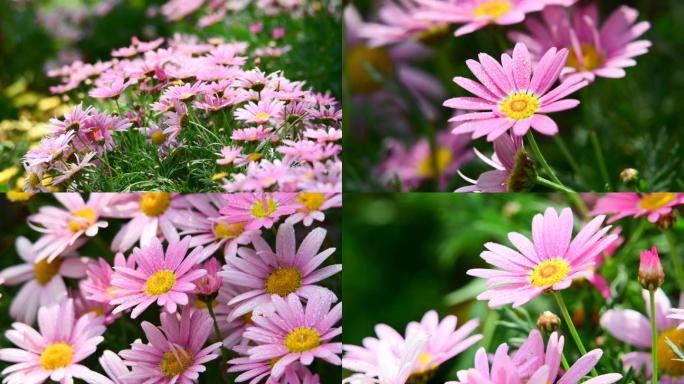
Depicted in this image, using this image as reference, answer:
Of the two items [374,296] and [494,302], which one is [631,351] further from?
[374,296]

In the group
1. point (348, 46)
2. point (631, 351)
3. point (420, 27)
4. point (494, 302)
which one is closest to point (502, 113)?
point (494, 302)

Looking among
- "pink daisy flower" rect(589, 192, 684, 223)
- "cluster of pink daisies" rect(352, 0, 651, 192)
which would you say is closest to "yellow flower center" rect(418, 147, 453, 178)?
"cluster of pink daisies" rect(352, 0, 651, 192)

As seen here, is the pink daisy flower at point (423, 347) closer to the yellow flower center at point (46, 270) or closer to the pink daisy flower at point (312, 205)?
the pink daisy flower at point (312, 205)

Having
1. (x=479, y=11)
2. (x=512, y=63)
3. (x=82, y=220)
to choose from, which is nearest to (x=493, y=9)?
(x=479, y=11)

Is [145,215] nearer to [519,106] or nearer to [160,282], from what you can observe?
[160,282]

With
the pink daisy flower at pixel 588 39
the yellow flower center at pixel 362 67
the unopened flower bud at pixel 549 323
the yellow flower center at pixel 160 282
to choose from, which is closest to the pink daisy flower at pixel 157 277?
the yellow flower center at pixel 160 282

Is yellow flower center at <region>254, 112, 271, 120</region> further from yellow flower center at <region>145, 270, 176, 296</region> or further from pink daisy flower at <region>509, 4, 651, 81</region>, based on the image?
pink daisy flower at <region>509, 4, 651, 81</region>
